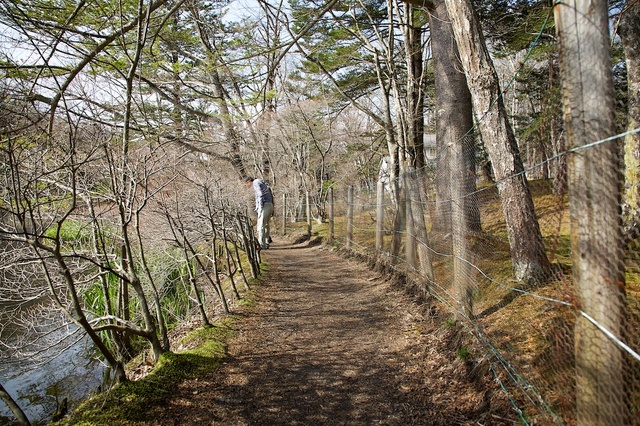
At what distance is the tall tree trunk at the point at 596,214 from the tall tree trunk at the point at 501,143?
2.16 m

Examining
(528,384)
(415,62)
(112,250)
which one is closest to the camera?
(528,384)

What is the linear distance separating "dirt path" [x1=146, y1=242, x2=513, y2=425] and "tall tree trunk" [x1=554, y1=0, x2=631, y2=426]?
1.07 metres

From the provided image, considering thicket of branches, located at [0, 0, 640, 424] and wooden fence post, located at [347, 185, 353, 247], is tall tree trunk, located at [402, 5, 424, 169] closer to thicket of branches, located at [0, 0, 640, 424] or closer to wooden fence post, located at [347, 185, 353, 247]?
thicket of branches, located at [0, 0, 640, 424]

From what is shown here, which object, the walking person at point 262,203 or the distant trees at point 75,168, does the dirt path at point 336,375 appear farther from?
the walking person at point 262,203

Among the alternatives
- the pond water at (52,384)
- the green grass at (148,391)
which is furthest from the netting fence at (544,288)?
the pond water at (52,384)

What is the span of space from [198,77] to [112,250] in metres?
3.93

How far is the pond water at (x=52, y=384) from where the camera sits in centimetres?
511

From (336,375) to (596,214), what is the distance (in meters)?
2.65

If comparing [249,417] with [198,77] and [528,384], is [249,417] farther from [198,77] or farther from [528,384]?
[198,77]

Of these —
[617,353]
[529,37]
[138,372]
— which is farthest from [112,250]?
[529,37]

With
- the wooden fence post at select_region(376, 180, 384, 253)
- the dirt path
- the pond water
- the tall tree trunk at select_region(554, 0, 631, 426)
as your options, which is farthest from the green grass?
the wooden fence post at select_region(376, 180, 384, 253)

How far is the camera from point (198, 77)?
7352 mm

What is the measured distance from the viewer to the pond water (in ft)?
16.8

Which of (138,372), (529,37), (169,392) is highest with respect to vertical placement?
(529,37)
